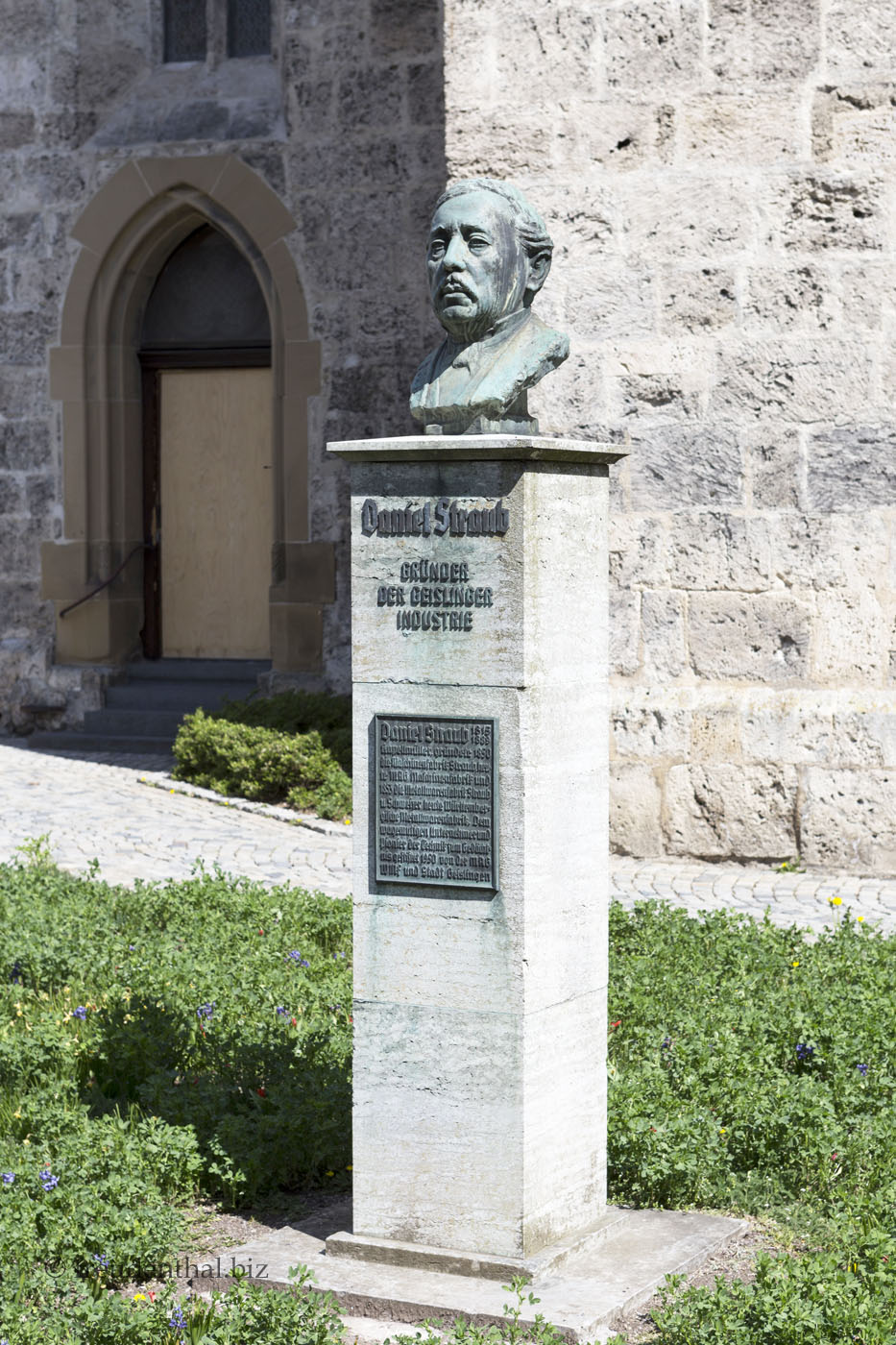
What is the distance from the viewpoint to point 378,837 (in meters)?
4.00

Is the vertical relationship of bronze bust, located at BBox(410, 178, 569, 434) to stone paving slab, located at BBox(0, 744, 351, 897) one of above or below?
above

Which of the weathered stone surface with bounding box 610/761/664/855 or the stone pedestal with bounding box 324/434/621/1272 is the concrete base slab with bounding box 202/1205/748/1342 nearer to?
the stone pedestal with bounding box 324/434/621/1272

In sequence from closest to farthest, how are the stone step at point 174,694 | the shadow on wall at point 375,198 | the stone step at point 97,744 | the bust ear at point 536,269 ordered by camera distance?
the bust ear at point 536,269 < the shadow on wall at point 375,198 < the stone step at point 97,744 < the stone step at point 174,694

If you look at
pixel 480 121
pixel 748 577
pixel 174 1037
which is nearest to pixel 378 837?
pixel 174 1037

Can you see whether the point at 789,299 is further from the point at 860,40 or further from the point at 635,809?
the point at 635,809

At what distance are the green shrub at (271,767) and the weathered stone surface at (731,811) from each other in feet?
6.18

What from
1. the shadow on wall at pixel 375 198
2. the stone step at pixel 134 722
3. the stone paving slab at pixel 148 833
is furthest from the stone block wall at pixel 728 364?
the stone step at pixel 134 722

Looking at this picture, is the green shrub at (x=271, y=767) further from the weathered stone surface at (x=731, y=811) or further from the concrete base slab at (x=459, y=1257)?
the concrete base slab at (x=459, y=1257)

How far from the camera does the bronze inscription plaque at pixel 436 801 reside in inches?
152

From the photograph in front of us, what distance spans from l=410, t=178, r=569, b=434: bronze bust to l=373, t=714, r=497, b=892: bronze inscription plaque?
67cm

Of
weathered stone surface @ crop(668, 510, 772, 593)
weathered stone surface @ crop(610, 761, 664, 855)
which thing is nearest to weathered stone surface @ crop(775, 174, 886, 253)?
weathered stone surface @ crop(668, 510, 772, 593)

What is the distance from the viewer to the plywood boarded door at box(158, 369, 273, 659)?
12.9 m

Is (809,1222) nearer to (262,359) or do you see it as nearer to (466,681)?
(466,681)

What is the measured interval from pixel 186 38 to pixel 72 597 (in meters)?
3.96
